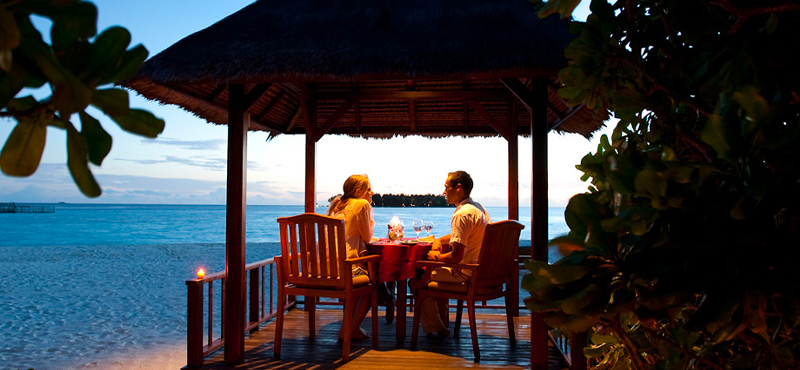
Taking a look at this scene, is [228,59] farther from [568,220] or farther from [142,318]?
[142,318]

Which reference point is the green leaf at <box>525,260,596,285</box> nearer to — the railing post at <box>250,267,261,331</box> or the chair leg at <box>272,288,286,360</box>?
the chair leg at <box>272,288,286,360</box>

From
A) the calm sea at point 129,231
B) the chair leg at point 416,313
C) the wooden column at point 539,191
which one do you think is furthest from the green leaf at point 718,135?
the calm sea at point 129,231

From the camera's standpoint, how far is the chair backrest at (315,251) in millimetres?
3832

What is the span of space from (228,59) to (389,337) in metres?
2.70

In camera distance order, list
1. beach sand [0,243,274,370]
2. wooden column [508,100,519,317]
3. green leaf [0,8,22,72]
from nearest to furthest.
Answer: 1. green leaf [0,8,22,72]
2. wooden column [508,100,519,317]
3. beach sand [0,243,274,370]

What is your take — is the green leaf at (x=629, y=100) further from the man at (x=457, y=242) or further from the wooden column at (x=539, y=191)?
the man at (x=457, y=242)

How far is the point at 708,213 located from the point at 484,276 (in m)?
3.40

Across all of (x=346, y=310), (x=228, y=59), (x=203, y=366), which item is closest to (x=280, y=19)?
(x=228, y=59)

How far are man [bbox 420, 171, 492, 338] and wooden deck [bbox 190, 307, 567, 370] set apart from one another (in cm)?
19

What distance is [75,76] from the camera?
1.07 feet

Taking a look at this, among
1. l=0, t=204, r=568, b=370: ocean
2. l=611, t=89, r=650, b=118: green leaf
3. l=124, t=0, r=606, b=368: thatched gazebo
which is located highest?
l=124, t=0, r=606, b=368: thatched gazebo

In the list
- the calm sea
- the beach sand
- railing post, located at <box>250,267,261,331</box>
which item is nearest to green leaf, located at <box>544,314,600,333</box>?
railing post, located at <box>250,267,261,331</box>

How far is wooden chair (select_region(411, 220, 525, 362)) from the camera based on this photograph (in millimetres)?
3947

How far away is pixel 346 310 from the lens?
12.7 feet
